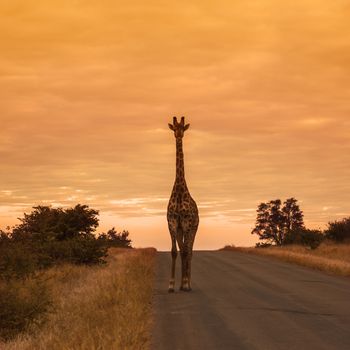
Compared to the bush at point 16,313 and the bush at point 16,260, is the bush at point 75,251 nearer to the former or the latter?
the bush at point 16,260

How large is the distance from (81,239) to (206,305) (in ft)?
55.5

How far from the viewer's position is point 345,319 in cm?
1359

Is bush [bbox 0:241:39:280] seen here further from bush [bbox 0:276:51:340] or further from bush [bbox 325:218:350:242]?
bush [bbox 325:218:350:242]

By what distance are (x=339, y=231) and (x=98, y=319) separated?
169ft

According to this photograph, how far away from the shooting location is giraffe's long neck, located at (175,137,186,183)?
19.2m

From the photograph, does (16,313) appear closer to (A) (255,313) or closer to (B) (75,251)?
(A) (255,313)

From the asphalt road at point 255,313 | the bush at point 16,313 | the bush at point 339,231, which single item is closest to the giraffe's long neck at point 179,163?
the asphalt road at point 255,313

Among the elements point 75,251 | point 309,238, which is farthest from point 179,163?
point 309,238

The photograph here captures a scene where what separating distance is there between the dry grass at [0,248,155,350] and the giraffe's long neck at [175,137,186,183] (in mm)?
3275

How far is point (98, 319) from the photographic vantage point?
13203 mm

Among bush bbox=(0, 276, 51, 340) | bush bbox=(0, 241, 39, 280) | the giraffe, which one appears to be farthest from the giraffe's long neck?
bush bbox=(0, 276, 51, 340)

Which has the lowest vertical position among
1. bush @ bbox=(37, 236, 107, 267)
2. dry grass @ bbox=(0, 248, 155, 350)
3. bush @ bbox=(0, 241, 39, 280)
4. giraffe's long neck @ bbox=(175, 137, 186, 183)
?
dry grass @ bbox=(0, 248, 155, 350)

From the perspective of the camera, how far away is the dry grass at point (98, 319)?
10.8 metres

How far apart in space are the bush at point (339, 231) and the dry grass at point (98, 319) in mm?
43486
